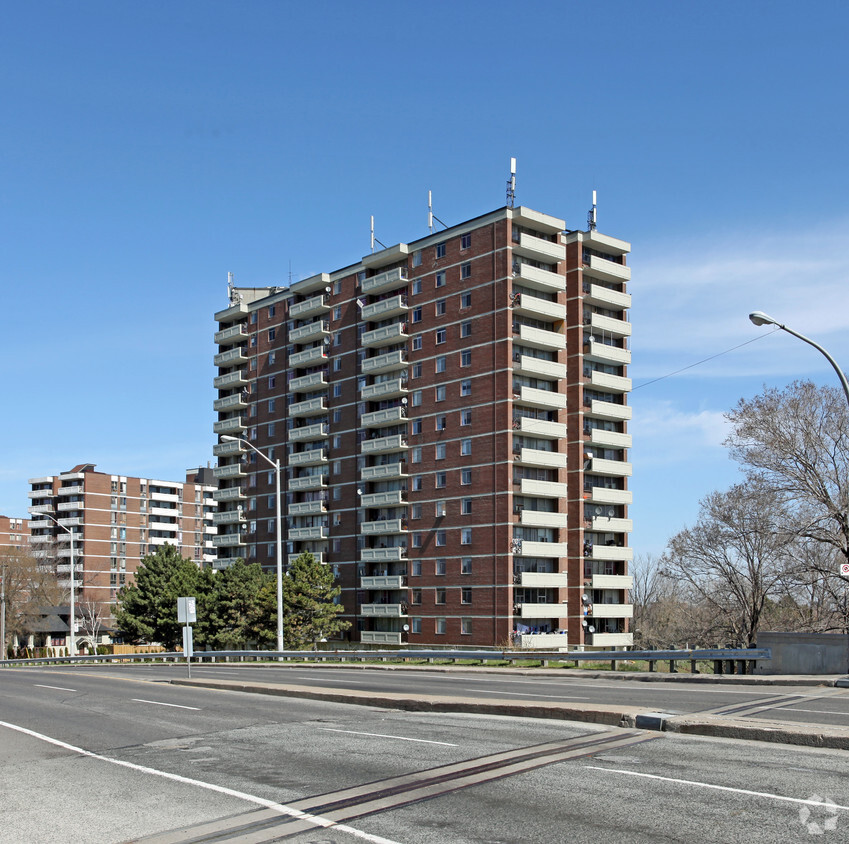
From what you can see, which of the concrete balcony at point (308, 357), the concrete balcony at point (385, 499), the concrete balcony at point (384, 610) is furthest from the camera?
the concrete balcony at point (308, 357)

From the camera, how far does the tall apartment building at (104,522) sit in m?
145

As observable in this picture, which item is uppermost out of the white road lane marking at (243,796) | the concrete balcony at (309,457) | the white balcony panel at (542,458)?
the concrete balcony at (309,457)

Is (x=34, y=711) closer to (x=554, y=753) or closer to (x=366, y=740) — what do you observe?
(x=366, y=740)

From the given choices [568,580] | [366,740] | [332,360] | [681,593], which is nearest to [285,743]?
[366,740]

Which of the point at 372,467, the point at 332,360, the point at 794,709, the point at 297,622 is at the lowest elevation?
the point at 297,622

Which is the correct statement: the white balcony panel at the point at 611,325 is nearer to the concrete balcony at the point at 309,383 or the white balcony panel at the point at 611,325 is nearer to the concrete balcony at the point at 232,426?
the concrete balcony at the point at 309,383

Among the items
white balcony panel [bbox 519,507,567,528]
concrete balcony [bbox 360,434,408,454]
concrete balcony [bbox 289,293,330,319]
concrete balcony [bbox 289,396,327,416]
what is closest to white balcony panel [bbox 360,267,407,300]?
concrete balcony [bbox 289,293,330,319]

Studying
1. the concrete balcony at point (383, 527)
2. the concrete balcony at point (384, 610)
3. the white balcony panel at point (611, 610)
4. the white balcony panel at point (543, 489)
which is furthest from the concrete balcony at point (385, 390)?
the white balcony panel at point (611, 610)

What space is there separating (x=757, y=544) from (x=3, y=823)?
54341 mm

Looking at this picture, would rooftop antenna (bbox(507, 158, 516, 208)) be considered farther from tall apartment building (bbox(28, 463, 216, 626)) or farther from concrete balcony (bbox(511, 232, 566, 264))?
tall apartment building (bbox(28, 463, 216, 626))

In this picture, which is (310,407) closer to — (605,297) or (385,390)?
(385,390)

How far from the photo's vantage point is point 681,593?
6650 cm

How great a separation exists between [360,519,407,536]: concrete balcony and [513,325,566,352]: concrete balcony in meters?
18.5

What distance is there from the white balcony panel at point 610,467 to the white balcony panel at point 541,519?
6.23 meters
